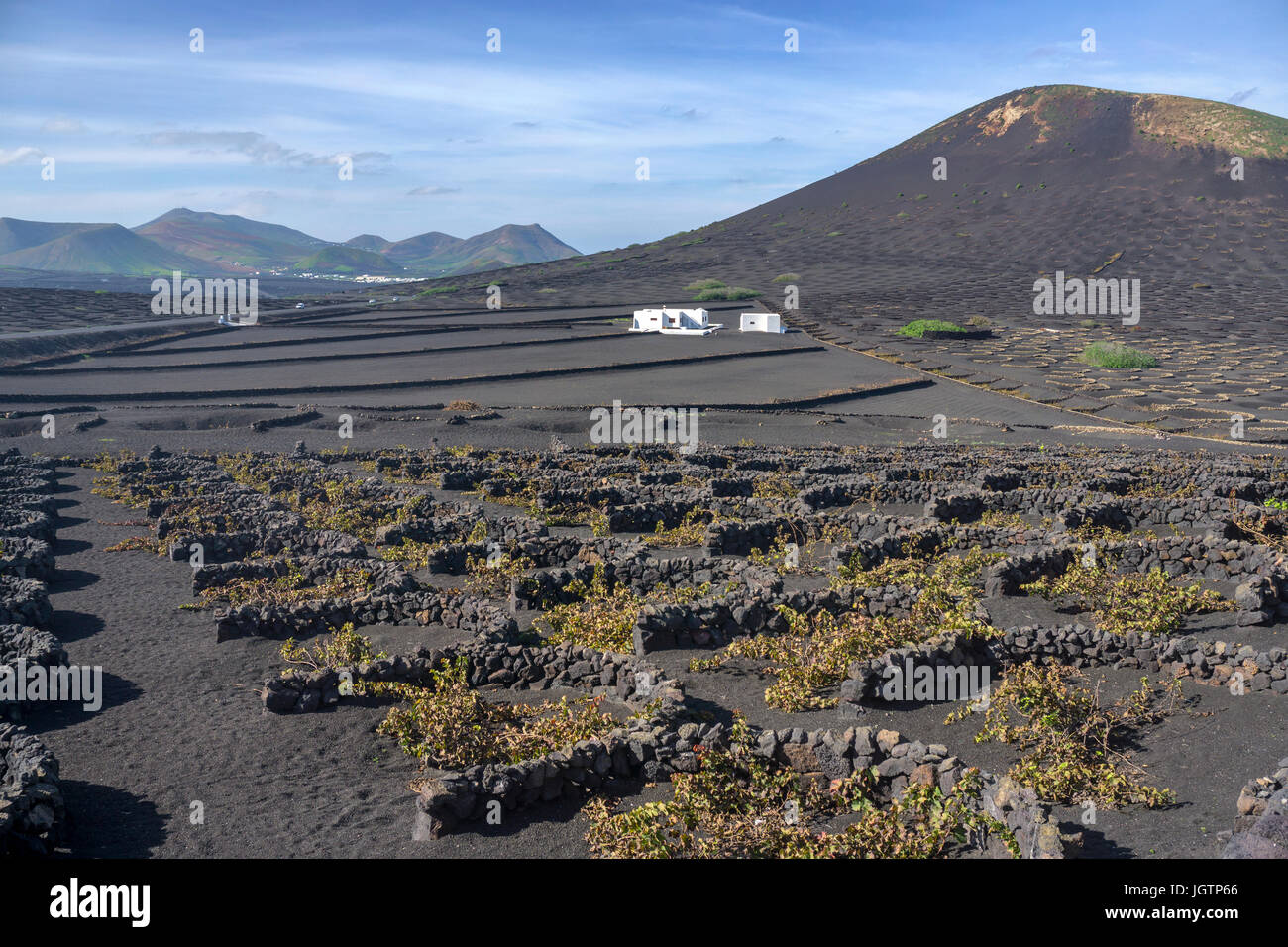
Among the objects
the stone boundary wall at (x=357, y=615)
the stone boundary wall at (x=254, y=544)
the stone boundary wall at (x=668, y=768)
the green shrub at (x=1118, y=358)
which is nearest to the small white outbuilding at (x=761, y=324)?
the green shrub at (x=1118, y=358)

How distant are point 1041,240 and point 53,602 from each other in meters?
119

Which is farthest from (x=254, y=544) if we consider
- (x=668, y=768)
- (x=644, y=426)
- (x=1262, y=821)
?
(x=644, y=426)

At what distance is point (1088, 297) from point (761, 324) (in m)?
45.0

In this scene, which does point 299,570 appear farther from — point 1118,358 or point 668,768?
point 1118,358

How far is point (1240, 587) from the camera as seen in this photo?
1205cm

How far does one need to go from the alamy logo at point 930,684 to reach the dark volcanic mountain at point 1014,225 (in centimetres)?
6306

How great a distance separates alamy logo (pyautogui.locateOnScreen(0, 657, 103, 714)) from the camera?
1000 cm

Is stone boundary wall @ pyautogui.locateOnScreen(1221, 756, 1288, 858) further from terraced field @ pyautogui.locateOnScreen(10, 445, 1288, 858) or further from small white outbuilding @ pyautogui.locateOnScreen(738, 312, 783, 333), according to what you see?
small white outbuilding @ pyautogui.locateOnScreen(738, 312, 783, 333)

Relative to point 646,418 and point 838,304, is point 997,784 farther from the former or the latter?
point 838,304

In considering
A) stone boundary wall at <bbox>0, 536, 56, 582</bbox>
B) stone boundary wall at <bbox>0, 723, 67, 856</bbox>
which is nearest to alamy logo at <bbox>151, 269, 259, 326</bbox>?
stone boundary wall at <bbox>0, 536, 56, 582</bbox>

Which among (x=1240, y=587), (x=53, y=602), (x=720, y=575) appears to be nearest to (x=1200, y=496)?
(x=1240, y=587)

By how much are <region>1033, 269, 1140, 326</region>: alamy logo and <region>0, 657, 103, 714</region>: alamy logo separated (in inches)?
3162

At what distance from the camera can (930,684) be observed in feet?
32.9

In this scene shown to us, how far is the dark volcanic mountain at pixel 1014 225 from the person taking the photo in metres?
93.6
